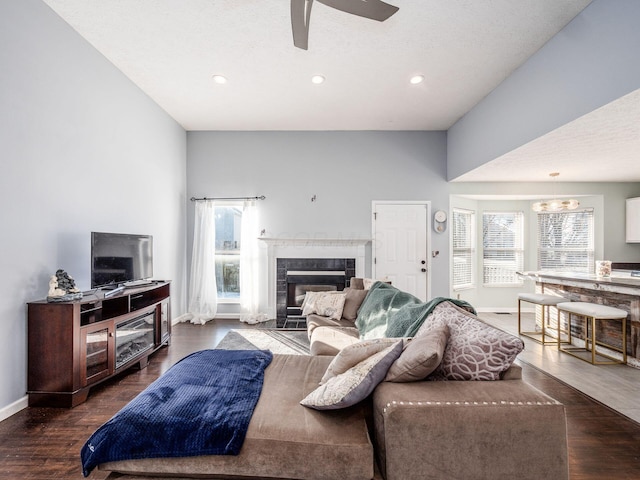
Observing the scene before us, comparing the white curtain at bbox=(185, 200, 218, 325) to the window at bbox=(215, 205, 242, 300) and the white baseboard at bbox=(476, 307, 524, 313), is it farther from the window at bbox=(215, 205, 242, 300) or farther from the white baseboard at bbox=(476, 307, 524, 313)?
the white baseboard at bbox=(476, 307, 524, 313)

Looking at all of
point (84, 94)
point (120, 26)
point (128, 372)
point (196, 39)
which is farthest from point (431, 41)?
point (128, 372)

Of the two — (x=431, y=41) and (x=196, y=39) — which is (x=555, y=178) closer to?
(x=431, y=41)

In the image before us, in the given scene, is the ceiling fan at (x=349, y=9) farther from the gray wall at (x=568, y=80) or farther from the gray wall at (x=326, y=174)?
the gray wall at (x=326, y=174)

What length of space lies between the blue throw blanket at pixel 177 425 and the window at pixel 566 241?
600cm

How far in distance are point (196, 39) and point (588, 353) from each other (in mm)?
5258

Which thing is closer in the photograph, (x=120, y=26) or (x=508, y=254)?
(x=120, y=26)

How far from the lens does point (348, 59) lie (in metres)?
3.19

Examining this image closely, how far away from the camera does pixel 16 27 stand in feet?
7.54

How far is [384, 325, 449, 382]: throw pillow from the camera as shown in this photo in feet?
4.55

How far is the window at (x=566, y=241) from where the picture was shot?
5434 millimetres

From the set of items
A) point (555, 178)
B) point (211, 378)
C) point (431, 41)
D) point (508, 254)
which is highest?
point (431, 41)

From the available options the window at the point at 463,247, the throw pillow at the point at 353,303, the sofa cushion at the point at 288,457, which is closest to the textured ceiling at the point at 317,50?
the window at the point at 463,247

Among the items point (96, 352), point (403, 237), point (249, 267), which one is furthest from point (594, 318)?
point (96, 352)

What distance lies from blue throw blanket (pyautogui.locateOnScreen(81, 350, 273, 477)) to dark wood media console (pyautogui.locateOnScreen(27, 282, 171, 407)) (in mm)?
1273
